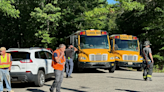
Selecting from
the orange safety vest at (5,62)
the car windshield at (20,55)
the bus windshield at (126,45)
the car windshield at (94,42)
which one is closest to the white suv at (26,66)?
the car windshield at (20,55)

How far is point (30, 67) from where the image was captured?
9.57m

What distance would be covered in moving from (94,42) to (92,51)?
0.88m

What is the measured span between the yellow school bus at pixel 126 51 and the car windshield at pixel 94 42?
2.21 metres

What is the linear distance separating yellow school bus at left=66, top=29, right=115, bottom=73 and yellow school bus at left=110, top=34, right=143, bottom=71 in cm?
201

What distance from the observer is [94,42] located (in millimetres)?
16875

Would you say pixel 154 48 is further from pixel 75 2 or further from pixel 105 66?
Answer: pixel 105 66

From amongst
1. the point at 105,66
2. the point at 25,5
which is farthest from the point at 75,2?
the point at 105,66

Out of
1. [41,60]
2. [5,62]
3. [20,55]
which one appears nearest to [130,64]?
[41,60]

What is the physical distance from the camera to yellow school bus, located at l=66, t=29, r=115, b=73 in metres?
16.0

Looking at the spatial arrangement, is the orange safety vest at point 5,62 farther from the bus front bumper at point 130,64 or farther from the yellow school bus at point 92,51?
the bus front bumper at point 130,64

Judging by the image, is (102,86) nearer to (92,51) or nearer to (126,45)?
(92,51)

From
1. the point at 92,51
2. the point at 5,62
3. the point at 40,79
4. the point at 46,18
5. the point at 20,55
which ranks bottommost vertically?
the point at 40,79

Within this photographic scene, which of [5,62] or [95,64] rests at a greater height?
[5,62]

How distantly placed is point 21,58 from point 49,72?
207 cm
